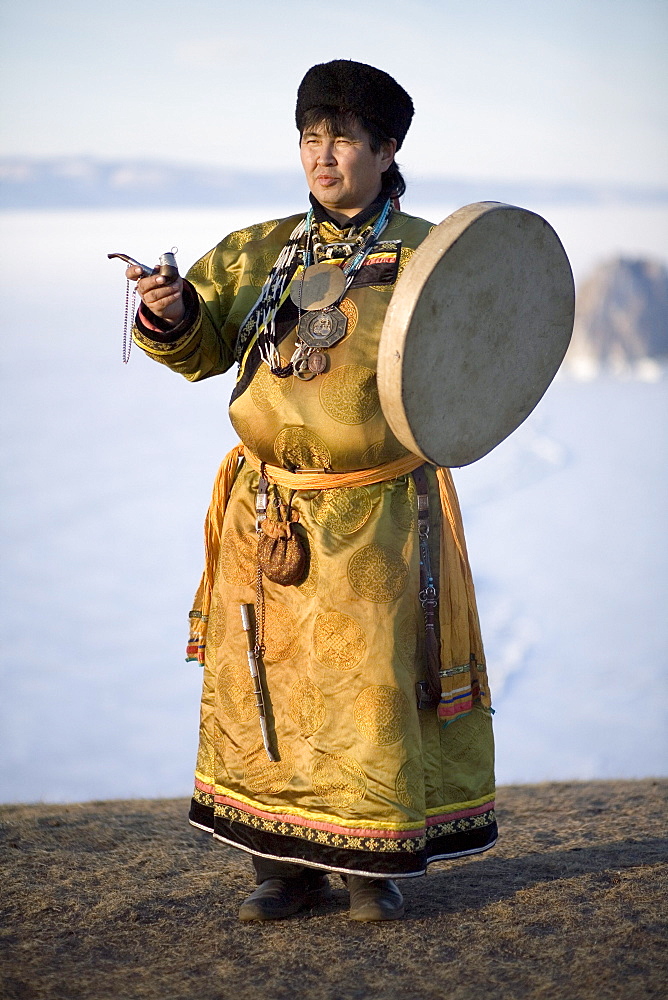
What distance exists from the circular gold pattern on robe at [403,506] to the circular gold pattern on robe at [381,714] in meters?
0.32

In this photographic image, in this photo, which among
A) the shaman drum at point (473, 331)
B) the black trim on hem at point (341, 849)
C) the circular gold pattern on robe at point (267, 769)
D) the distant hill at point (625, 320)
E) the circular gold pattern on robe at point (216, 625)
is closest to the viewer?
the shaman drum at point (473, 331)

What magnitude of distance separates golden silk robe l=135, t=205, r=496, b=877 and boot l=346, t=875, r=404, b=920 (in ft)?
0.43

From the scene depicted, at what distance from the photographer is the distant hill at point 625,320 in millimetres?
7434

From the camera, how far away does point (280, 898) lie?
233 cm

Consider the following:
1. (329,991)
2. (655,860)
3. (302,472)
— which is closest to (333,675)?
(302,472)

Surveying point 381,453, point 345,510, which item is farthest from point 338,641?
point 381,453

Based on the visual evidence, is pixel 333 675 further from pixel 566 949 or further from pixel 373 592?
pixel 566 949

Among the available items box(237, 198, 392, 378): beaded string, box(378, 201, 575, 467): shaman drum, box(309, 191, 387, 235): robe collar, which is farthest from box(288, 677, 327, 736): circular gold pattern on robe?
box(309, 191, 387, 235): robe collar

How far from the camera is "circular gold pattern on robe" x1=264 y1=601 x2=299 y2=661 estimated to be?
2.28 metres

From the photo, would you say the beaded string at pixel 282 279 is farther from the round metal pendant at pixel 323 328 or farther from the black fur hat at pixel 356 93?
the black fur hat at pixel 356 93

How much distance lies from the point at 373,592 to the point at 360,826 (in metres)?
0.45

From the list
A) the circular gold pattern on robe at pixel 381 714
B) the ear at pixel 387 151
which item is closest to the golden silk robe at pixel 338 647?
the circular gold pattern on robe at pixel 381 714

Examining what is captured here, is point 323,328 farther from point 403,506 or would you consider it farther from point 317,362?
point 403,506

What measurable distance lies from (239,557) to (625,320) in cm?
577
